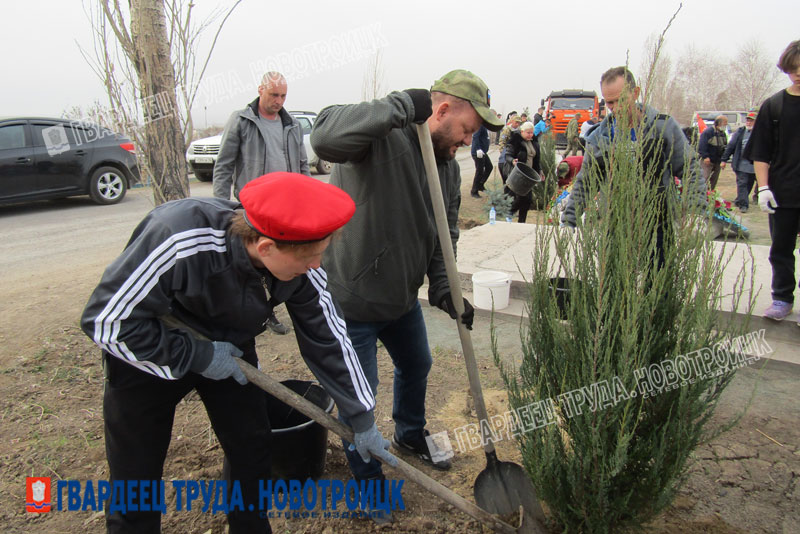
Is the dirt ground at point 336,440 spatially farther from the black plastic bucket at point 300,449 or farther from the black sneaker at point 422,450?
the black plastic bucket at point 300,449

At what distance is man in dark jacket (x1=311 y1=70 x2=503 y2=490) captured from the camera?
196 centimetres

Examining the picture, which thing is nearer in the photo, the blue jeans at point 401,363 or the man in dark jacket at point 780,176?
the blue jeans at point 401,363

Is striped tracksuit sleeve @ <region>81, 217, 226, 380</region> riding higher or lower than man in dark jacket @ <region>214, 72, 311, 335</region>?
lower

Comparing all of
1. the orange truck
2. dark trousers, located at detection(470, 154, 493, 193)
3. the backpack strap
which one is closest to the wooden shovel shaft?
the backpack strap

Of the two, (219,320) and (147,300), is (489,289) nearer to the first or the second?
(219,320)

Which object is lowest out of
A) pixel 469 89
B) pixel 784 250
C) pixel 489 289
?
pixel 489 289

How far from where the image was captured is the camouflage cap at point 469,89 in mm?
2109

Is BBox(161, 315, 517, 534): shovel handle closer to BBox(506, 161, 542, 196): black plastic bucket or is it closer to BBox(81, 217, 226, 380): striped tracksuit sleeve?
BBox(81, 217, 226, 380): striped tracksuit sleeve

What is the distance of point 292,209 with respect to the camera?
1.52m

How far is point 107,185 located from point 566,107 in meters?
20.2

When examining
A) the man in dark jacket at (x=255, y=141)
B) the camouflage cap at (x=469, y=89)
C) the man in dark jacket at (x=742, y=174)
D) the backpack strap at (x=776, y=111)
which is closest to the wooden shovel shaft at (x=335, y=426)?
the camouflage cap at (x=469, y=89)

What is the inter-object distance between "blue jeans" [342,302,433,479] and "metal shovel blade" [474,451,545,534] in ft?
1.64

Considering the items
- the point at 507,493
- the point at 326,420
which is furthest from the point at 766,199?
the point at 326,420

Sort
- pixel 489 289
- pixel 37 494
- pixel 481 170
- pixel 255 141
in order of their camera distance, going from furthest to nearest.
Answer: pixel 481 170, pixel 489 289, pixel 255 141, pixel 37 494
